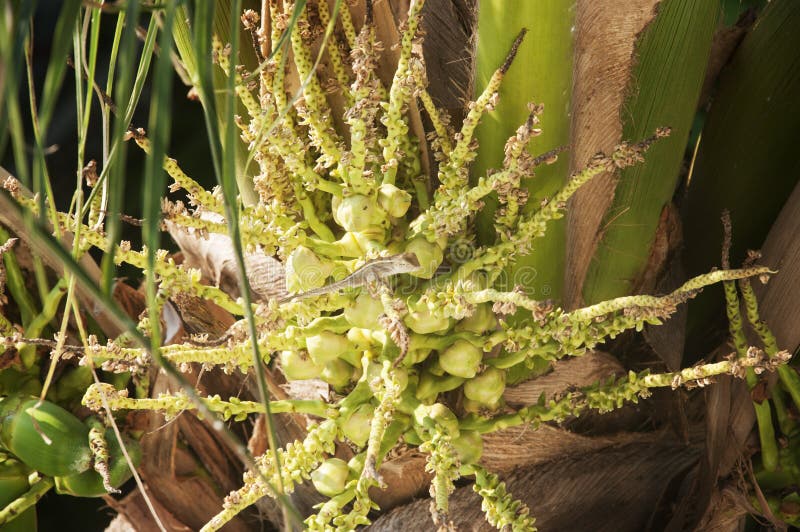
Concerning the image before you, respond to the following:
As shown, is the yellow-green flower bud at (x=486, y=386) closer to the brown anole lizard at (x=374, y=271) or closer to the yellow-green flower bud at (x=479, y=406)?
the yellow-green flower bud at (x=479, y=406)

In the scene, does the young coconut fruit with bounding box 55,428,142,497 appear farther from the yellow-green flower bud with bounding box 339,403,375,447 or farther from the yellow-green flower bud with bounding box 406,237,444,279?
the yellow-green flower bud with bounding box 406,237,444,279

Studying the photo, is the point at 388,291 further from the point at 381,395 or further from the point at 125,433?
the point at 125,433

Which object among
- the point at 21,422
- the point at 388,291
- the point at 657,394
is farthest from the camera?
the point at 657,394

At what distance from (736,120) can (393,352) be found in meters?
0.64

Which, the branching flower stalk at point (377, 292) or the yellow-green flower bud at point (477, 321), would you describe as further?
the yellow-green flower bud at point (477, 321)

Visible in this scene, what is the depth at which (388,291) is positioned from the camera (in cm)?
79

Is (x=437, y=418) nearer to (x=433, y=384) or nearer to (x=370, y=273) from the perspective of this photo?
(x=433, y=384)

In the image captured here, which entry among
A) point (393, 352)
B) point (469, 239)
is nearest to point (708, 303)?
point (469, 239)

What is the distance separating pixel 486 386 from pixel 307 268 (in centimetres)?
23

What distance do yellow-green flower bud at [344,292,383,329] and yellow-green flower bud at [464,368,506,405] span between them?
0.13 m

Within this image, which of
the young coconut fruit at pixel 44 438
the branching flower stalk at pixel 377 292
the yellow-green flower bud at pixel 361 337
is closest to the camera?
the branching flower stalk at pixel 377 292

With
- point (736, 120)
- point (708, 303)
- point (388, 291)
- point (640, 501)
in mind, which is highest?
point (736, 120)

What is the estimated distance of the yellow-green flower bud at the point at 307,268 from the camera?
832mm

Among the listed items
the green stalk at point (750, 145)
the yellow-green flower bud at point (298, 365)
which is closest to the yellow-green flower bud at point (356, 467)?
the yellow-green flower bud at point (298, 365)
